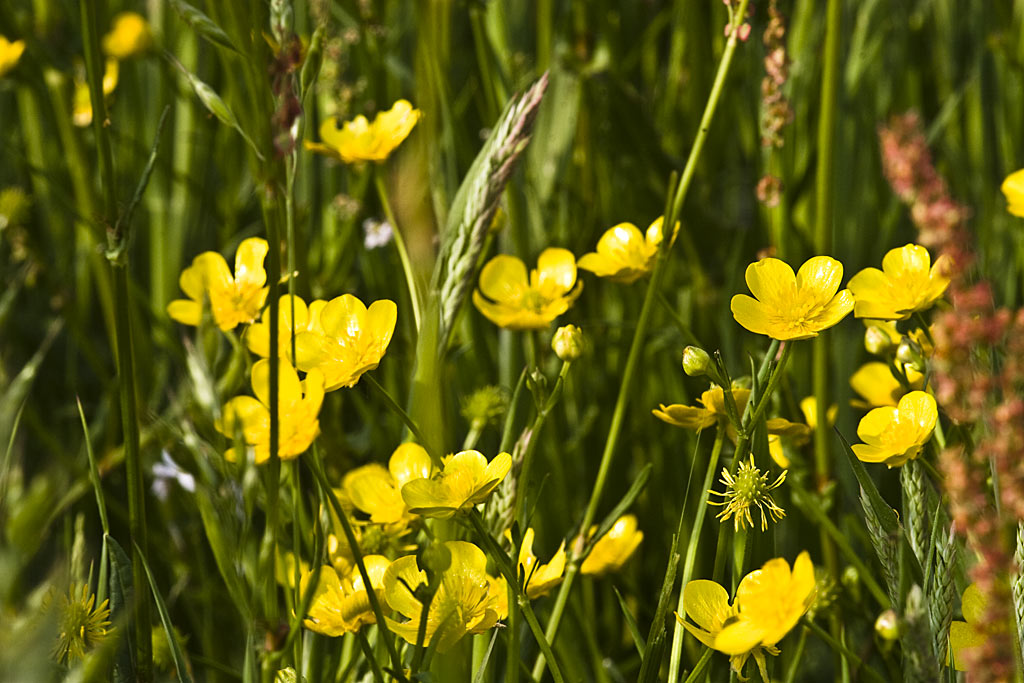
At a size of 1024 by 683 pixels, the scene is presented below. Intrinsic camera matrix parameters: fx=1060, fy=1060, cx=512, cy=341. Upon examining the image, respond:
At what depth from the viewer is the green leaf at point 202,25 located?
1.92 feet

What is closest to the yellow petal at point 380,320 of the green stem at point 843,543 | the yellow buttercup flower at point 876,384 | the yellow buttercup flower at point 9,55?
the green stem at point 843,543

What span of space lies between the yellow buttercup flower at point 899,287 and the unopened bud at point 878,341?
0.04 meters

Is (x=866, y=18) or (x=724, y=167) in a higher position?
(x=866, y=18)

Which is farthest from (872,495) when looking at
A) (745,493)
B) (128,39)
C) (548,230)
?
(128,39)

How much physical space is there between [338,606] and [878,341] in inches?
16.9

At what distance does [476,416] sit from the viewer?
829 mm

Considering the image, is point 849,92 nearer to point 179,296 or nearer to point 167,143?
point 179,296

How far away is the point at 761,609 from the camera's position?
571 millimetres

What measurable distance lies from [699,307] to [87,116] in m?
0.83

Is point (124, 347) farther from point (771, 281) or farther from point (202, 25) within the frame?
point (771, 281)

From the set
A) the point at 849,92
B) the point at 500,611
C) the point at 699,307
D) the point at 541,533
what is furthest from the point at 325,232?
the point at 500,611

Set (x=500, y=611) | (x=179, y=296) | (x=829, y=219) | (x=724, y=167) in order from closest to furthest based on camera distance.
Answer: (x=500, y=611), (x=829, y=219), (x=179, y=296), (x=724, y=167)

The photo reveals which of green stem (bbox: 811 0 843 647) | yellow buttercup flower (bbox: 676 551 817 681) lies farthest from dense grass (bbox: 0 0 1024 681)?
yellow buttercup flower (bbox: 676 551 817 681)

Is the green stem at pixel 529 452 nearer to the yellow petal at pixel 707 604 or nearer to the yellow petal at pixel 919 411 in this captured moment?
the yellow petal at pixel 707 604
